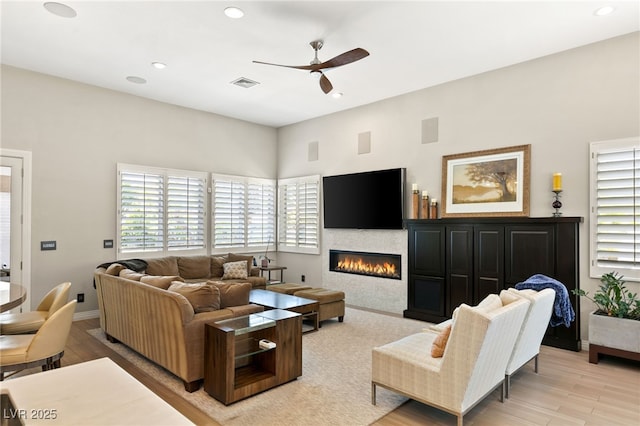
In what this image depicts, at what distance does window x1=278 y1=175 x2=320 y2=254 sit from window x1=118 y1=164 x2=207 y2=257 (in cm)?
184

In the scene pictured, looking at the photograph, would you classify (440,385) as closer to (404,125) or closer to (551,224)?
(551,224)

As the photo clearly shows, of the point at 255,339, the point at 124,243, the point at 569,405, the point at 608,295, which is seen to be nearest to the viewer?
the point at 569,405

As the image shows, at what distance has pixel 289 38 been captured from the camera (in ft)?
14.9

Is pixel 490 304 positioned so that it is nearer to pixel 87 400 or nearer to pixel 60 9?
pixel 87 400

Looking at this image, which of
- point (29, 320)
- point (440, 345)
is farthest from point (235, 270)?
point (440, 345)

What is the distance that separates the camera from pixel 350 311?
6.69 m

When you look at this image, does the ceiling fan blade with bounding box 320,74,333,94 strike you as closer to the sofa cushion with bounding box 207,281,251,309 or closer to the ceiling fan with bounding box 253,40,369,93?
the ceiling fan with bounding box 253,40,369,93

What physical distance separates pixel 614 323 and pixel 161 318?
4.59 meters

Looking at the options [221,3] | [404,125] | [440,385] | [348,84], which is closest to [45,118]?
[221,3]

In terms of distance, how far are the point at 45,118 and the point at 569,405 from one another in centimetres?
733

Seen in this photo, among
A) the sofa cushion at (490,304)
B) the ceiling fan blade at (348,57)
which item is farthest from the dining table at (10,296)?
the ceiling fan blade at (348,57)

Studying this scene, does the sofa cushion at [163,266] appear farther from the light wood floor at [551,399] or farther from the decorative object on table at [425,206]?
the decorative object on table at [425,206]

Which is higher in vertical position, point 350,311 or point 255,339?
point 255,339

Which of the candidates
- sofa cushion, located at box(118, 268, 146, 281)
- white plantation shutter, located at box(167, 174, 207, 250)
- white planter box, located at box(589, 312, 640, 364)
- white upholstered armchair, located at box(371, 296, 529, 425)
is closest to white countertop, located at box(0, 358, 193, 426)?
white upholstered armchair, located at box(371, 296, 529, 425)
